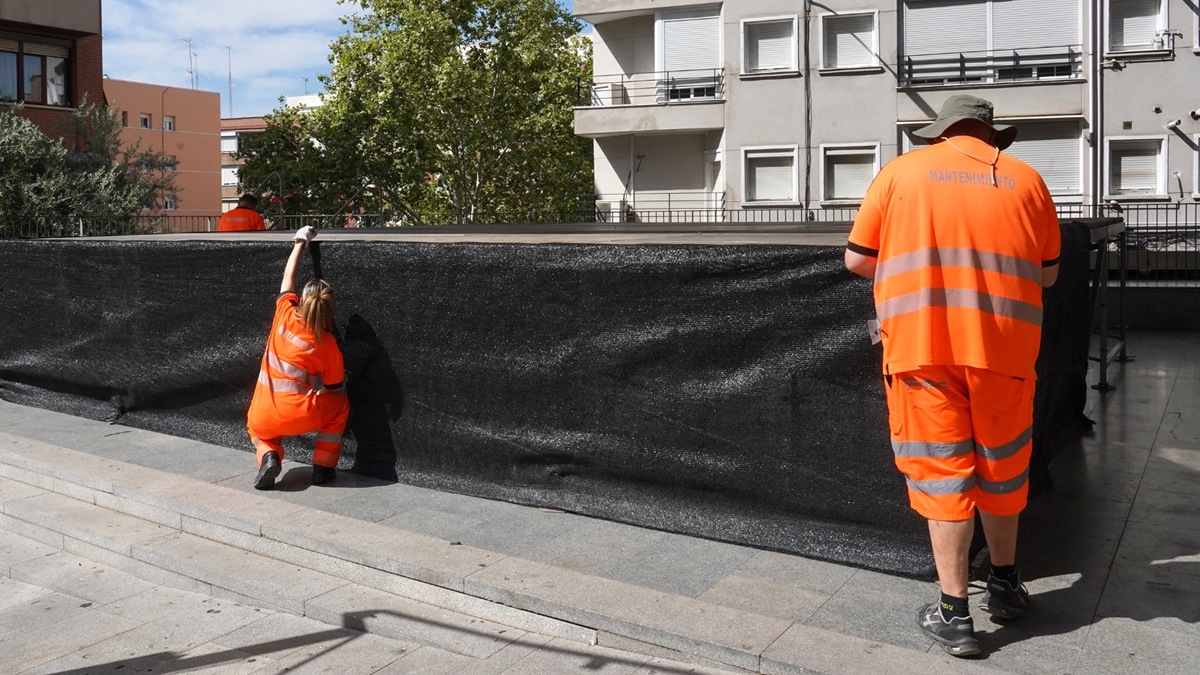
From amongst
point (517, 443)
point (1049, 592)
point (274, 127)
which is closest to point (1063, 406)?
point (1049, 592)

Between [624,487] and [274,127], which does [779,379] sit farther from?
[274,127]

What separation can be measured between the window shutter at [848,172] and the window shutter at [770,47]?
8.18 ft

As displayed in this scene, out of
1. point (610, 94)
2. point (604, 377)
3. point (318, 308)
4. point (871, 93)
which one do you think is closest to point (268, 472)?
point (318, 308)

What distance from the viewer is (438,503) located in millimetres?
6145

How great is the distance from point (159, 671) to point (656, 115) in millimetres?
25176

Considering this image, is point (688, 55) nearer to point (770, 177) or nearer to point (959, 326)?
point (770, 177)

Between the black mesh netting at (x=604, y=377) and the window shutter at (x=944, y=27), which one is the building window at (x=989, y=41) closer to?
the window shutter at (x=944, y=27)

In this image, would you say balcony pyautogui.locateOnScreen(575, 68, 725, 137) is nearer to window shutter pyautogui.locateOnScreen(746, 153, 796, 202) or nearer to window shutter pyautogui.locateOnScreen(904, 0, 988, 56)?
window shutter pyautogui.locateOnScreen(746, 153, 796, 202)

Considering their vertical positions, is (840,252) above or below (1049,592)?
above

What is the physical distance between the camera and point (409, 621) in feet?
15.5

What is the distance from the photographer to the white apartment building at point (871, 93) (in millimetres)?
24688

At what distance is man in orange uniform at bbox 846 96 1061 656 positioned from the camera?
394cm

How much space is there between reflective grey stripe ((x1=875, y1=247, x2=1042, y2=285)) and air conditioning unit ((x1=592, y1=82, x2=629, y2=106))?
26.4 metres

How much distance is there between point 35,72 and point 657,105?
16423mm
